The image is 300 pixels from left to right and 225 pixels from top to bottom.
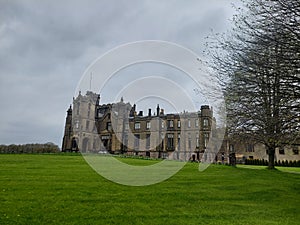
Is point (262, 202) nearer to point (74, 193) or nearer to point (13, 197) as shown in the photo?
point (74, 193)

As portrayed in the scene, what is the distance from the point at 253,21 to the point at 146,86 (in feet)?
19.8

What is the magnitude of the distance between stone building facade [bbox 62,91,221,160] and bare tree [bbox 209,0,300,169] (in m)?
43.9

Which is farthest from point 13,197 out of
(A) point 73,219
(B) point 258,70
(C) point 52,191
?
(B) point 258,70

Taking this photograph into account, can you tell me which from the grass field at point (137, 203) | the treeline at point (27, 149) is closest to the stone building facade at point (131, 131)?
the treeline at point (27, 149)

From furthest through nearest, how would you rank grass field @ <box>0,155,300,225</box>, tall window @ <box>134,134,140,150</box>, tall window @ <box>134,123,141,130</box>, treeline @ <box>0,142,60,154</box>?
tall window @ <box>134,123,141,130</box> → tall window @ <box>134,134,140,150</box> → treeline @ <box>0,142,60,154</box> → grass field @ <box>0,155,300,225</box>

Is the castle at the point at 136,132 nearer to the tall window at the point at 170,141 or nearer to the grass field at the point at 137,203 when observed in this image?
the tall window at the point at 170,141

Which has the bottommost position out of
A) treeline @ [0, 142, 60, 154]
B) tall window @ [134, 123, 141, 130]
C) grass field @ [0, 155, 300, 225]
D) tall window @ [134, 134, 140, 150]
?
grass field @ [0, 155, 300, 225]

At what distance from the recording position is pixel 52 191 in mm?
9758

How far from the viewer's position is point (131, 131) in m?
66.4

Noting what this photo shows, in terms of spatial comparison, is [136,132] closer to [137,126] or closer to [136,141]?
[137,126]

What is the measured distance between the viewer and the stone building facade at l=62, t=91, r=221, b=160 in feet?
198

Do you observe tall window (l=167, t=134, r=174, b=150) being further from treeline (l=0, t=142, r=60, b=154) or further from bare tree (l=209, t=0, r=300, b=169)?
bare tree (l=209, t=0, r=300, b=169)

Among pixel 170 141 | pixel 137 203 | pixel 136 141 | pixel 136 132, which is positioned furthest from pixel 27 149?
pixel 137 203

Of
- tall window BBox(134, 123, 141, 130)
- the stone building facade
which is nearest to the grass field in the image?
the stone building facade
